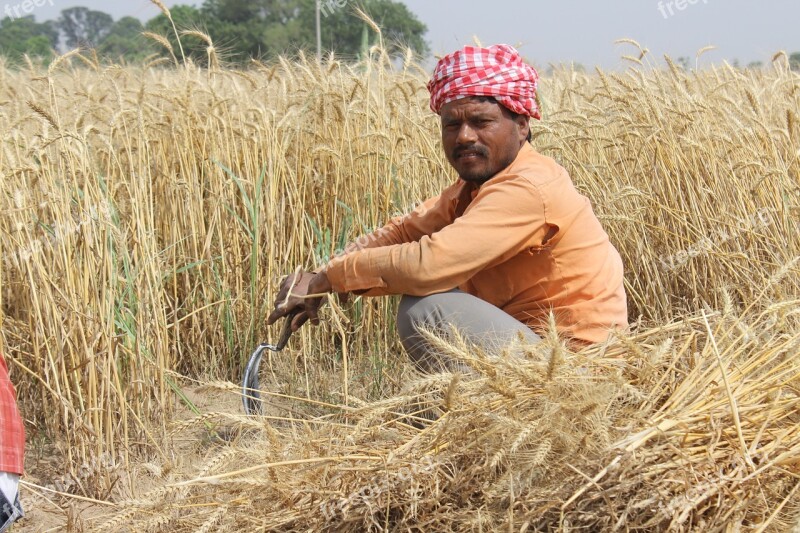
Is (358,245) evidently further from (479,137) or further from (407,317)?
(479,137)

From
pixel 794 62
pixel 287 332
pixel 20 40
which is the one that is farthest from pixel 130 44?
pixel 20 40

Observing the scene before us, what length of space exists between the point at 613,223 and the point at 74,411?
193 cm

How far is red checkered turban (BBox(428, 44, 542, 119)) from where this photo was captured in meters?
2.02

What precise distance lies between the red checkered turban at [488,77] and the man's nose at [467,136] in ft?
0.27

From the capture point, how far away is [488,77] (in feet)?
6.62

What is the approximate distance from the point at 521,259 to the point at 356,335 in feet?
3.34

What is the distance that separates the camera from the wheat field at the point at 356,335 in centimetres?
148

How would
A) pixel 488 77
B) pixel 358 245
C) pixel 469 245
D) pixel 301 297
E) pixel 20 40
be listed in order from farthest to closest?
1. pixel 20 40
2. pixel 358 245
3. pixel 301 297
4. pixel 488 77
5. pixel 469 245

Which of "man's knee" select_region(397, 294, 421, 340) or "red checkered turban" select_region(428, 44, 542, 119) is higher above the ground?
"red checkered turban" select_region(428, 44, 542, 119)

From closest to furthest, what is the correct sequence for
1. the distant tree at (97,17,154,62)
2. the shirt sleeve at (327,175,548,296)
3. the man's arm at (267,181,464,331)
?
the shirt sleeve at (327,175,548,296)
the man's arm at (267,181,464,331)
the distant tree at (97,17,154,62)

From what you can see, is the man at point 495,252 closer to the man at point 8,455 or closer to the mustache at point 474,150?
the mustache at point 474,150

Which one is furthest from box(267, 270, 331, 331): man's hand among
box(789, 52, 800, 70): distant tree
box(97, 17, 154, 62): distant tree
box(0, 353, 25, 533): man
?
box(789, 52, 800, 70): distant tree

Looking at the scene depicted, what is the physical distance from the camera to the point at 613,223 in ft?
10.00

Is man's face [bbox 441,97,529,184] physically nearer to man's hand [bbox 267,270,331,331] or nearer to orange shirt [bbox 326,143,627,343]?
orange shirt [bbox 326,143,627,343]
